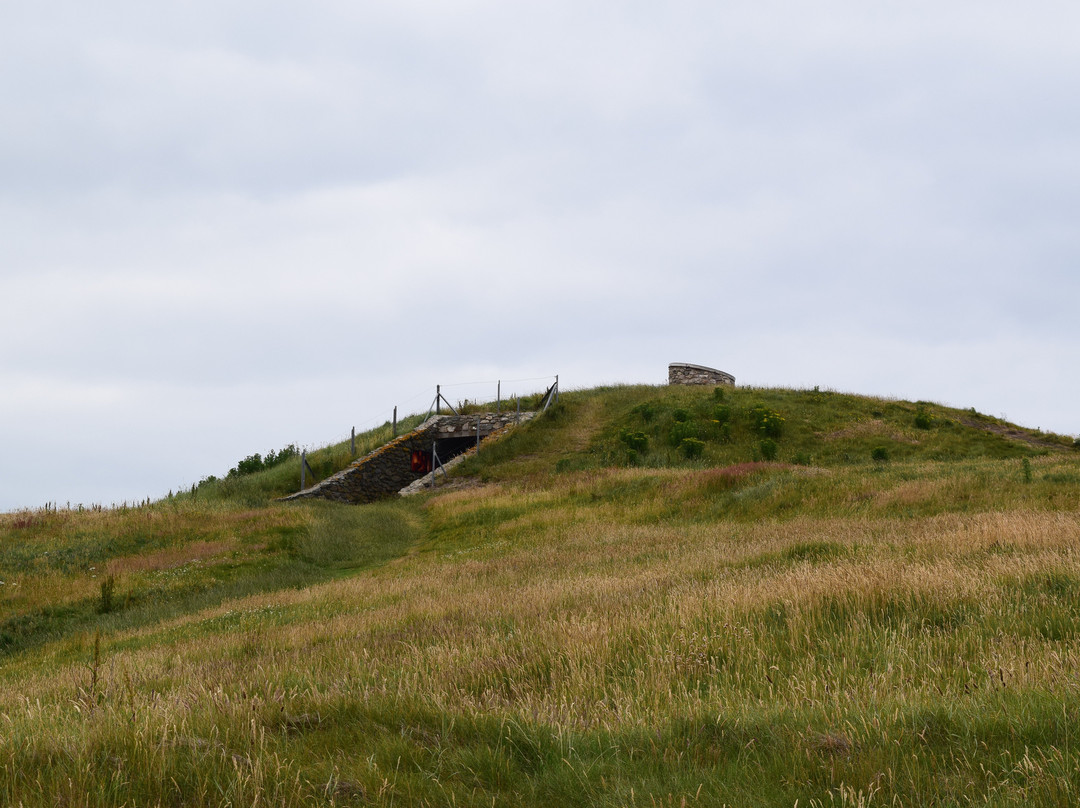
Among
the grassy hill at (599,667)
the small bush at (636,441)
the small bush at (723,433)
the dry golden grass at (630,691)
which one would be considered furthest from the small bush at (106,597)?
the small bush at (723,433)

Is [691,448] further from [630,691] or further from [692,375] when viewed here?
[630,691]

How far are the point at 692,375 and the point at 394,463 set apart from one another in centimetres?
2219

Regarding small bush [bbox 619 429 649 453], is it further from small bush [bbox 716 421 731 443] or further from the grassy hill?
the grassy hill

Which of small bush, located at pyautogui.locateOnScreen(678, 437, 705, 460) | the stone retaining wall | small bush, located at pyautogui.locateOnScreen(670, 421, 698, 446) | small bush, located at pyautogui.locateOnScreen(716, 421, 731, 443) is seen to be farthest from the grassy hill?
small bush, located at pyautogui.locateOnScreen(716, 421, 731, 443)

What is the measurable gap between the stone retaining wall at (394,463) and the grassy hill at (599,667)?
53.4 feet

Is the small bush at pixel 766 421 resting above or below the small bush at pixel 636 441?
above

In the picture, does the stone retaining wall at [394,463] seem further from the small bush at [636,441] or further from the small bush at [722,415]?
the small bush at [722,415]

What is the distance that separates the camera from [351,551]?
22.0m

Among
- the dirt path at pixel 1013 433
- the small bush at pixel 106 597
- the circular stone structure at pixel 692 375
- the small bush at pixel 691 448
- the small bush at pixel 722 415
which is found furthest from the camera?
the circular stone structure at pixel 692 375

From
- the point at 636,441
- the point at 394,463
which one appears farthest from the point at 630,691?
the point at 394,463

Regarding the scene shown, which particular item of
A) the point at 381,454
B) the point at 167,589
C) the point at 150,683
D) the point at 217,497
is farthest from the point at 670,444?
the point at 150,683

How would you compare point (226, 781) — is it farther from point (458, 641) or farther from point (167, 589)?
point (167, 589)

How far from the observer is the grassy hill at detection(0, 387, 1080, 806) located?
345 centimetres

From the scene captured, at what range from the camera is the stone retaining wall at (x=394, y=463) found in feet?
119
